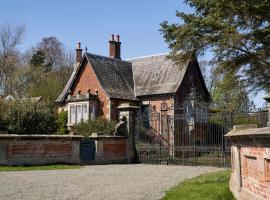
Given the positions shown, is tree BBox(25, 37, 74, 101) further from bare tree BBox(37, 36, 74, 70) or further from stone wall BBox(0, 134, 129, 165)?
stone wall BBox(0, 134, 129, 165)

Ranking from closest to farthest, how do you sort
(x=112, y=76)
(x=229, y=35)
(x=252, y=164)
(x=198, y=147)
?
1. (x=252, y=164)
2. (x=229, y=35)
3. (x=198, y=147)
4. (x=112, y=76)

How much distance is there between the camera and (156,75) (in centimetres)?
3403

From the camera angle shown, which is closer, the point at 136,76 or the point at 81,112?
the point at 81,112

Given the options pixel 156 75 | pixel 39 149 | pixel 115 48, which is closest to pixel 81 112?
pixel 156 75

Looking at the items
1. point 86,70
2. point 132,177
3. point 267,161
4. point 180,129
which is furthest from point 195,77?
point 267,161

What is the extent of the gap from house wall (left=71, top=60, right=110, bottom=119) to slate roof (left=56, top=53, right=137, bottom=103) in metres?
0.41

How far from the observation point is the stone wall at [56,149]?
56.2ft

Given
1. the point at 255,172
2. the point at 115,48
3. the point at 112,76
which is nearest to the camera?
the point at 255,172

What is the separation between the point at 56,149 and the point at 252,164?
12.5 metres

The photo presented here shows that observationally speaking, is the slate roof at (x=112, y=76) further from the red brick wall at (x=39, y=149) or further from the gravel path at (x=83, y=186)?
the gravel path at (x=83, y=186)

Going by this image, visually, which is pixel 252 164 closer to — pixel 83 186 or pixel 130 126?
pixel 83 186

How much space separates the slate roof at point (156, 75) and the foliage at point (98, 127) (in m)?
9.29

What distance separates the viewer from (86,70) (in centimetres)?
3372

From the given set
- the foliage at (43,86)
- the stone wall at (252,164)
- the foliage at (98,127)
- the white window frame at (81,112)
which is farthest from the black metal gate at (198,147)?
the foliage at (43,86)
